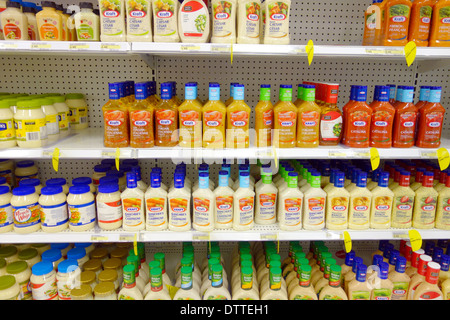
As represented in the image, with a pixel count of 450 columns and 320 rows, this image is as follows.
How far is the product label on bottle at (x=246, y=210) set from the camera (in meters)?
1.71

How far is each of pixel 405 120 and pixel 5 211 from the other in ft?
6.83

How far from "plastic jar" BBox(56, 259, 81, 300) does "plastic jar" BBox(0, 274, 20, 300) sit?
0.65ft

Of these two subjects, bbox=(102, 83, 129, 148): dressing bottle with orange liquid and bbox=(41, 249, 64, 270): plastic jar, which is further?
bbox=(41, 249, 64, 270): plastic jar

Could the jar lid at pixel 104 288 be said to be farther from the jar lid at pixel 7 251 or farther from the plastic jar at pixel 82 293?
the jar lid at pixel 7 251

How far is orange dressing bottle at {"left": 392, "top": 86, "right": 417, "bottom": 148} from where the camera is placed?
163 centimetres

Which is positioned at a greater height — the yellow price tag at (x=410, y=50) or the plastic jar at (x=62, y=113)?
the yellow price tag at (x=410, y=50)

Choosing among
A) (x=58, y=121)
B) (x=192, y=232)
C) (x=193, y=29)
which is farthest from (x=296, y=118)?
(x=58, y=121)

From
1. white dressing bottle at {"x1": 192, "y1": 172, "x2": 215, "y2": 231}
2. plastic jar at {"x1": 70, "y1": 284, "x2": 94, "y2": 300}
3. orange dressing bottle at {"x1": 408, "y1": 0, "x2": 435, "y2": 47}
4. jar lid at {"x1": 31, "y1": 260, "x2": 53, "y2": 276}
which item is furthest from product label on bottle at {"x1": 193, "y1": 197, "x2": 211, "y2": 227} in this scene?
orange dressing bottle at {"x1": 408, "y1": 0, "x2": 435, "y2": 47}

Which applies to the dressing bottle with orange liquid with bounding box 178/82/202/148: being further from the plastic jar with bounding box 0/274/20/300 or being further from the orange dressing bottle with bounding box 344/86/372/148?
the plastic jar with bounding box 0/274/20/300

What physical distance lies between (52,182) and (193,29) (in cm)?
108

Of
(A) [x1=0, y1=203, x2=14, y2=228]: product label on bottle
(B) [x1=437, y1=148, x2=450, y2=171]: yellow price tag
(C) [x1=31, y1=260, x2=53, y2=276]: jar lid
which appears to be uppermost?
(B) [x1=437, y1=148, x2=450, y2=171]: yellow price tag

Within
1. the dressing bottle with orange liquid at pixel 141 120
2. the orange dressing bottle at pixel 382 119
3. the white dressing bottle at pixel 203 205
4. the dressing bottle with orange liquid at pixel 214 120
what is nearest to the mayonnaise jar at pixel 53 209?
the dressing bottle with orange liquid at pixel 141 120

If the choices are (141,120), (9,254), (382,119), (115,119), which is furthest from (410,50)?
(9,254)

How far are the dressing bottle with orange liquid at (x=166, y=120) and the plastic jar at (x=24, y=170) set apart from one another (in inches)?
37.8
